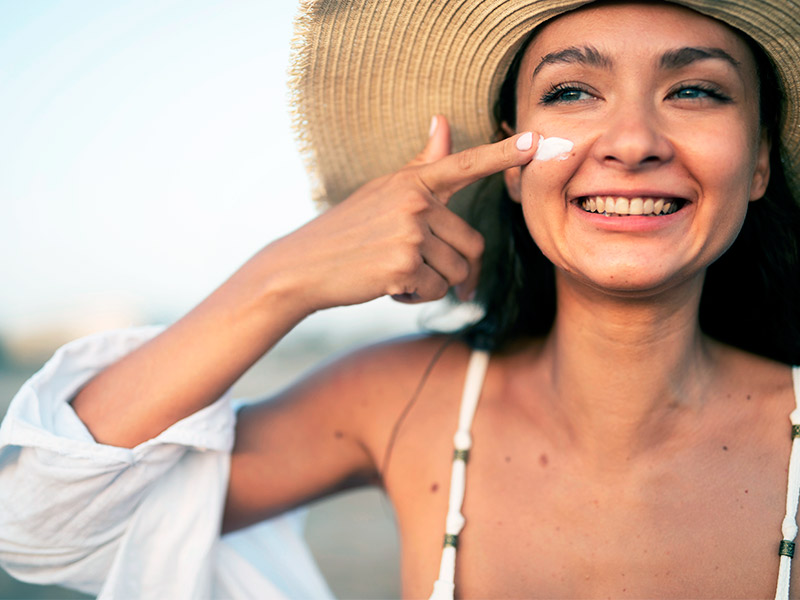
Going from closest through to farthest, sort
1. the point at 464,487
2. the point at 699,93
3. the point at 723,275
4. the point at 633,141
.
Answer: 1. the point at 633,141
2. the point at 699,93
3. the point at 464,487
4. the point at 723,275

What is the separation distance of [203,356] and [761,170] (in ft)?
5.16

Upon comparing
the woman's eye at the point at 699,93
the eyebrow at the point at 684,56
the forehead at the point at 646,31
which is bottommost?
the woman's eye at the point at 699,93

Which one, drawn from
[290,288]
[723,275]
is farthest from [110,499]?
[723,275]

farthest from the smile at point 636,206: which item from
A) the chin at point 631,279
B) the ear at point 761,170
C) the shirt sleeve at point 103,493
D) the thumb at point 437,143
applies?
the shirt sleeve at point 103,493

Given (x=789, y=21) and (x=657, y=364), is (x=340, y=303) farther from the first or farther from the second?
(x=789, y=21)

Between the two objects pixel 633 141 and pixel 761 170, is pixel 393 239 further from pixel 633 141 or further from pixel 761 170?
pixel 761 170

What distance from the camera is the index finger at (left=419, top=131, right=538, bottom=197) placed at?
189cm

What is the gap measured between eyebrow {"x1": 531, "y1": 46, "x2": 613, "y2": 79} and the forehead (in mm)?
12

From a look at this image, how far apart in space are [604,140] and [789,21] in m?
0.53

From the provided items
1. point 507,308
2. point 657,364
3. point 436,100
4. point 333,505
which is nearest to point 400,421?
point 507,308

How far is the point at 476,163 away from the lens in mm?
1926

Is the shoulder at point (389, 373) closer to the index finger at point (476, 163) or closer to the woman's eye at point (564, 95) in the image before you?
the index finger at point (476, 163)

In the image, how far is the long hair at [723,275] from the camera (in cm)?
223

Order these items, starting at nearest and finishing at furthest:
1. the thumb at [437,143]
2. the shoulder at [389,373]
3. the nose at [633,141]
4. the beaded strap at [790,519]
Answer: the nose at [633,141] → the beaded strap at [790,519] → the thumb at [437,143] → the shoulder at [389,373]
